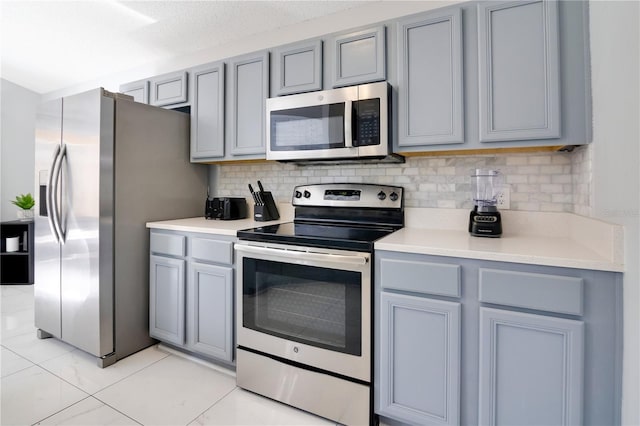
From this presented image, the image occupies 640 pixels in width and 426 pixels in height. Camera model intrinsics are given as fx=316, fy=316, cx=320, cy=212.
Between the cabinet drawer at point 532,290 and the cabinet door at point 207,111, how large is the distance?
199 centimetres

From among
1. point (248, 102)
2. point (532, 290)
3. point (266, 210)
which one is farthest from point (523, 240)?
point (248, 102)

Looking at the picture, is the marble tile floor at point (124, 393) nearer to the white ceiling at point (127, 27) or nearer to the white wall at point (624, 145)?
the white wall at point (624, 145)

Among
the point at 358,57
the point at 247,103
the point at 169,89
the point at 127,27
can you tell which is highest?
the point at 127,27

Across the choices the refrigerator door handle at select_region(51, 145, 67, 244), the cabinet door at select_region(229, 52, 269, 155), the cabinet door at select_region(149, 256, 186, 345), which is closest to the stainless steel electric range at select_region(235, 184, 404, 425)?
the cabinet door at select_region(149, 256, 186, 345)

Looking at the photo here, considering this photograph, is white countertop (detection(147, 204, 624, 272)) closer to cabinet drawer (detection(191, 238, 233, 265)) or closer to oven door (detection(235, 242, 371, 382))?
cabinet drawer (detection(191, 238, 233, 265))

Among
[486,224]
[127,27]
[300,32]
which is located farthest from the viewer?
[127,27]

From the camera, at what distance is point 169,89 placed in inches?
104

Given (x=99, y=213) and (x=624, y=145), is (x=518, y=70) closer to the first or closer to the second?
(x=624, y=145)

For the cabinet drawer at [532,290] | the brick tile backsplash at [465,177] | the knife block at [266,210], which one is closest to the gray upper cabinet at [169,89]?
the brick tile backsplash at [465,177]

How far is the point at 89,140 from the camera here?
207 cm

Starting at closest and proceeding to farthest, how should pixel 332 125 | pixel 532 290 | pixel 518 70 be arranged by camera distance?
1. pixel 532 290
2. pixel 518 70
3. pixel 332 125

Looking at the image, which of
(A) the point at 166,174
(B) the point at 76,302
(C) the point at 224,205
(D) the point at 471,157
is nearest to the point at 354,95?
(D) the point at 471,157

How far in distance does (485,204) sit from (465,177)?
0.77 feet

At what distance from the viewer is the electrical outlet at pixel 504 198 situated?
5.82 ft
